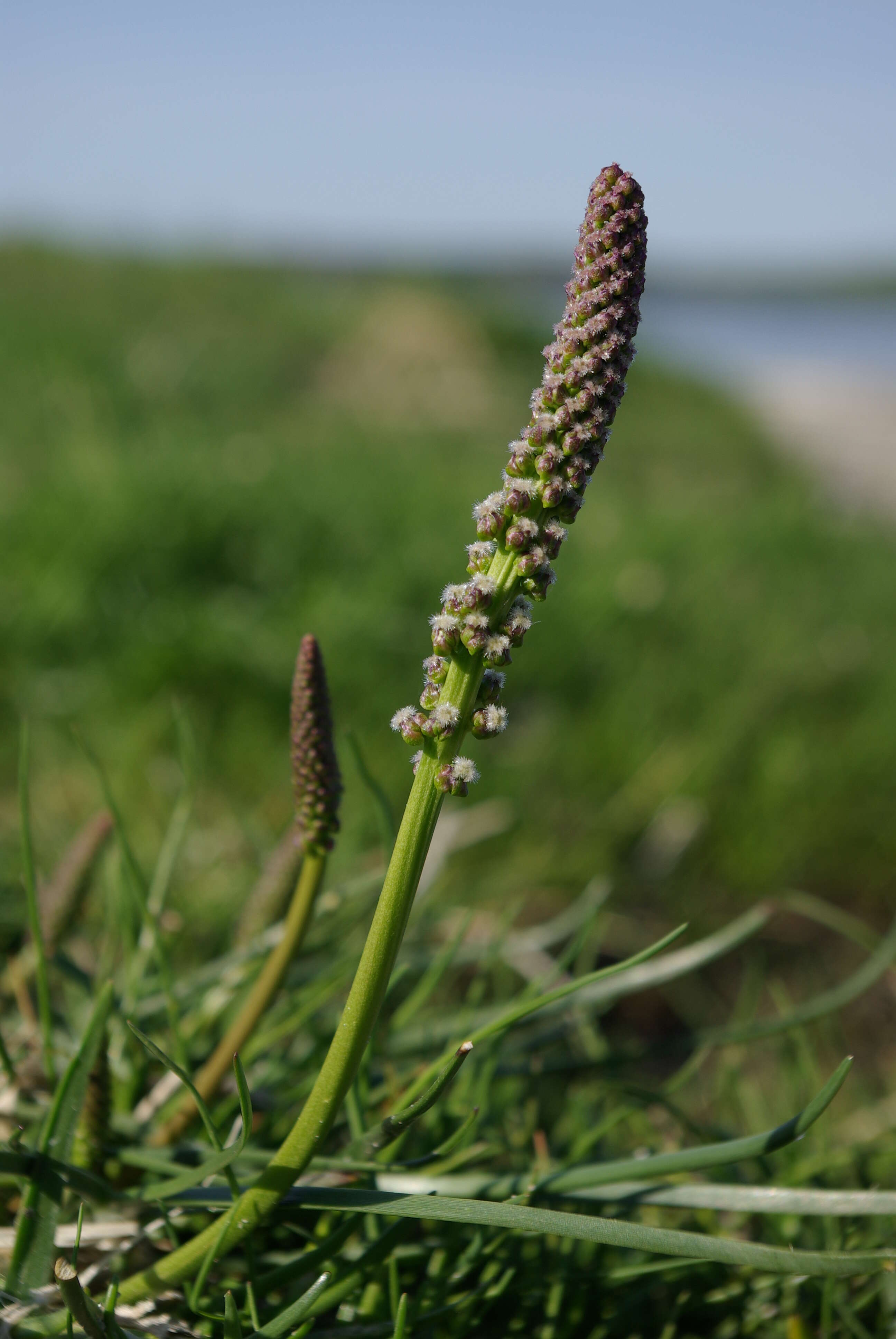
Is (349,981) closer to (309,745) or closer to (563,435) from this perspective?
(309,745)

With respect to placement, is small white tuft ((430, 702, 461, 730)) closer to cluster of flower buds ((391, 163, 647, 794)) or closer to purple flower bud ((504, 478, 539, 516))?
cluster of flower buds ((391, 163, 647, 794))

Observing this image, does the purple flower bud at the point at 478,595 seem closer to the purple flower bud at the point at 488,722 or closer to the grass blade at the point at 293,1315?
the purple flower bud at the point at 488,722

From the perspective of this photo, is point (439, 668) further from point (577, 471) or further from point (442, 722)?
point (577, 471)

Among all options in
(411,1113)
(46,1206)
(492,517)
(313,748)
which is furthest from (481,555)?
(46,1206)

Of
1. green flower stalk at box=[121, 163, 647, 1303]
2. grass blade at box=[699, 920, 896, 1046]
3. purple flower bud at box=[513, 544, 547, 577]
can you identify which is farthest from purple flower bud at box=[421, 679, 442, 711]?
grass blade at box=[699, 920, 896, 1046]

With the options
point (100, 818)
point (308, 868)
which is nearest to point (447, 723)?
point (308, 868)
